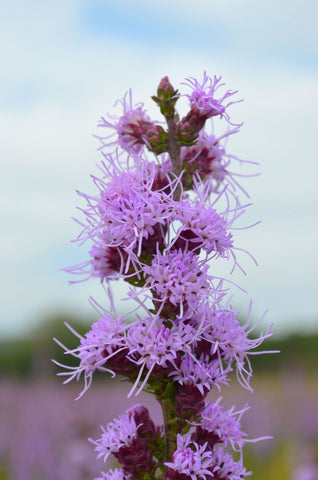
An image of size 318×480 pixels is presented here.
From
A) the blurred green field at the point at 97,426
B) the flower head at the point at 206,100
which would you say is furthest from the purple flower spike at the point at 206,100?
the blurred green field at the point at 97,426

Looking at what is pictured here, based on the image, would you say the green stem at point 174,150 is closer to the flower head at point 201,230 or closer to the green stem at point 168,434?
the flower head at point 201,230

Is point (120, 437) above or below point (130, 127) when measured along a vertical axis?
below

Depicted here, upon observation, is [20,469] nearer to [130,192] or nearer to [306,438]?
[306,438]

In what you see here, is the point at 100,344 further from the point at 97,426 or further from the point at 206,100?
the point at 97,426

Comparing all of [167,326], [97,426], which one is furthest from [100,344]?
[97,426]

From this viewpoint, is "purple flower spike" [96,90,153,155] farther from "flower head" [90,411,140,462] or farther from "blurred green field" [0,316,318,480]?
"blurred green field" [0,316,318,480]

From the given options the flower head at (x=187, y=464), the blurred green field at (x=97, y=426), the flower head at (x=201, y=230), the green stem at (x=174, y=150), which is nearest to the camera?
the flower head at (x=187, y=464)

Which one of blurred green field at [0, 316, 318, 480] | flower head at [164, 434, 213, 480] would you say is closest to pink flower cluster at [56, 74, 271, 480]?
flower head at [164, 434, 213, 480]

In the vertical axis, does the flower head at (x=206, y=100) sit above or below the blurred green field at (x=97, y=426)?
above

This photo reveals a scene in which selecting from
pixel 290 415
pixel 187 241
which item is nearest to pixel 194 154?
pixel 187 241

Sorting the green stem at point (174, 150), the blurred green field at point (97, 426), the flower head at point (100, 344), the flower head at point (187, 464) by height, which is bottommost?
the blurred green field at point (97, 426)
